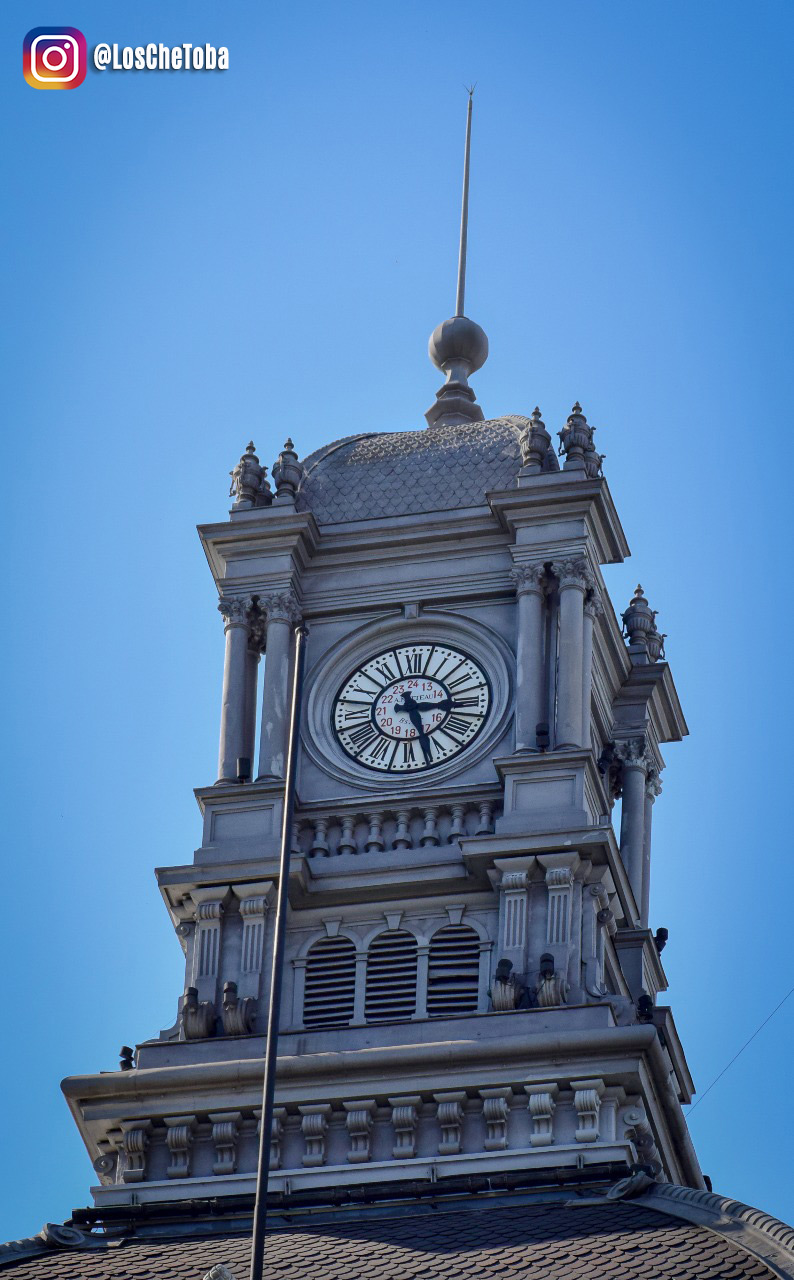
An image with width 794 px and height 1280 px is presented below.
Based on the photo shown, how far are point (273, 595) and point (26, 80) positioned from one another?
9.77m

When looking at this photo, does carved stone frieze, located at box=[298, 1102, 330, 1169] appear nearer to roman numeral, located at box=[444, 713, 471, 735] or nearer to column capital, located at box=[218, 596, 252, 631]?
roman numeral, located at box=[444, 713, 471, 735]

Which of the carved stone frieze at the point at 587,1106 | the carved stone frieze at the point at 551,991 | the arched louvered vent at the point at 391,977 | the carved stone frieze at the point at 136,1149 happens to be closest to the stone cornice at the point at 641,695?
the arched louvered vent at the point at 391,977

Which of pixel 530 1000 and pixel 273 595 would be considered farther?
pixel 273 595

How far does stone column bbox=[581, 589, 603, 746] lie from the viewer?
65.4 metres

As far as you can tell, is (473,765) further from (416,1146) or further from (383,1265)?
(383,1265)

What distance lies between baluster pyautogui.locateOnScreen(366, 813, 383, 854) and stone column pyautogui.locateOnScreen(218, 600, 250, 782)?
256 centimetres

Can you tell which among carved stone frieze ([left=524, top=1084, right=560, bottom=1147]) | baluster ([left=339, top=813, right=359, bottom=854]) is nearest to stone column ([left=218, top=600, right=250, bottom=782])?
baluster ([left=339, top=813, right=359, bottom=854])

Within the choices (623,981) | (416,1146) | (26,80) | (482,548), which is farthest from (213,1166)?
(26,80)

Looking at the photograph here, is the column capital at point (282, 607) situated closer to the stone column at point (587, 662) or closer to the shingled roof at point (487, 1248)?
the stone column at point (587, 662)

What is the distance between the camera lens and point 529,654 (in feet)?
217

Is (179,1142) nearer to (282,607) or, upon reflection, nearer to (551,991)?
(551,991)

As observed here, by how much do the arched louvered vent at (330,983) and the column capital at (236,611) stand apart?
6720 mm

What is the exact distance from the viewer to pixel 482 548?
68250 millimetres

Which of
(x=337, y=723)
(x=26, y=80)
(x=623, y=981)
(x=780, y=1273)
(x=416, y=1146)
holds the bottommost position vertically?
(x=780, y=1273)
